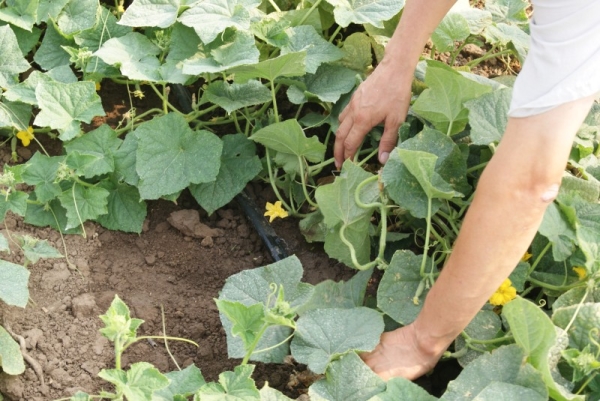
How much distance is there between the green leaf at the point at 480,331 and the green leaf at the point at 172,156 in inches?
33.4

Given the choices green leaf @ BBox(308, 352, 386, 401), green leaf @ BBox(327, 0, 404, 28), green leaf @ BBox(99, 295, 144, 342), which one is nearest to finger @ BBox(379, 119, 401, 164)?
green leaf @ BBox(327, 0, 404, 28)

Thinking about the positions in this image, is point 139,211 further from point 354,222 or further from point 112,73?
point 354,222

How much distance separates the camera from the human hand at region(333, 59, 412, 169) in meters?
2.29

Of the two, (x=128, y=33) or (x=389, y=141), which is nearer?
(x=389, y=141)

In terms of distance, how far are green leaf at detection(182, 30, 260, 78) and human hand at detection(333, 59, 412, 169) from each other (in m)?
0.32

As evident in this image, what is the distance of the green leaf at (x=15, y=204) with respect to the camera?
7.38 feet

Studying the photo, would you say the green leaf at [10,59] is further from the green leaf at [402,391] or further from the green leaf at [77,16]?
the green leaf at [402,391]

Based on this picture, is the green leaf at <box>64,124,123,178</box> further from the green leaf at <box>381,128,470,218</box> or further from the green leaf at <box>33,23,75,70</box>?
the green leaf at <box>381,128,470,218</box>

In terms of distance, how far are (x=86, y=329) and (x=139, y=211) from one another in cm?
42

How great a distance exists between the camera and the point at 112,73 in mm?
2646

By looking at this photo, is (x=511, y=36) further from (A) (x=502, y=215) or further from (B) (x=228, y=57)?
(A) (x=502, y=215)

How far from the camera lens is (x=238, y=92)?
8.27 ft

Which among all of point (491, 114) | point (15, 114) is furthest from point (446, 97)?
point (15, 114)

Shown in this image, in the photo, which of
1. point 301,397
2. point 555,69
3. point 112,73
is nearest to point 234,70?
point 112,73
